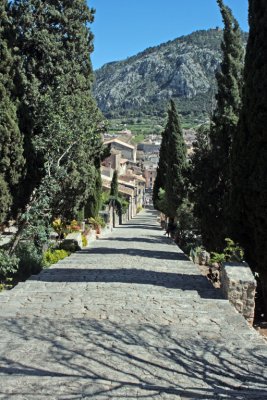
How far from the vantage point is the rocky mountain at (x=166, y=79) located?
15962cm

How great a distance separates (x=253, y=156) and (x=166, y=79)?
16601 centimetres

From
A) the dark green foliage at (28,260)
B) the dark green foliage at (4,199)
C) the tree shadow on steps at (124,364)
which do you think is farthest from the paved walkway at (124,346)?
the dark green foliage at (28,260)

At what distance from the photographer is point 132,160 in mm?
112812

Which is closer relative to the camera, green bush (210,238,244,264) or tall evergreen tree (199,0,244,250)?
green bush (210,238,244,264)

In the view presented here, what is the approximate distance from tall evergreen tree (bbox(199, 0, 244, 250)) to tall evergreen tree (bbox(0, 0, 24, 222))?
679cm

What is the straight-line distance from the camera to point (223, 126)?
52.5ft

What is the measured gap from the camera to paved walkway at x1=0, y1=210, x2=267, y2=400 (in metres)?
4.28

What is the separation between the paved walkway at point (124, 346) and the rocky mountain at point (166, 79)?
14866cm

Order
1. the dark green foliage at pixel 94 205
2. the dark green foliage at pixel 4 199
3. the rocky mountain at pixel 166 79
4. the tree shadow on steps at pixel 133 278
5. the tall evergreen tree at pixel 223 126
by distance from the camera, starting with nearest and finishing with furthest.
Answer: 1. the tree shadow on steps at pixel 133 278
2. the dark green foliage at pixel 4 199
3. the tall evergreen tree at pixel 223 126
4. the dark green foliage at pixel 94 205
5. the rocky mountain at pixel 166 79

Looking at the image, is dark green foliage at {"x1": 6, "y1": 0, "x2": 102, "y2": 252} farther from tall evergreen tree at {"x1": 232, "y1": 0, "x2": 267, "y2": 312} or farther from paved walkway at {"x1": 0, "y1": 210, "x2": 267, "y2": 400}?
tall evergreen tree at {"x1": 232, "y1": 0, "x2": 267, "y2": 312}

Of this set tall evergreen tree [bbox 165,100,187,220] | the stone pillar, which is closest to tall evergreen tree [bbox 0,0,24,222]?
the stone pillar

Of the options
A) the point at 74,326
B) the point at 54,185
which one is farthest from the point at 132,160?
the point at 74,326

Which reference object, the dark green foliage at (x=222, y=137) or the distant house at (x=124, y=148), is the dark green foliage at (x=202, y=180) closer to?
the dark green foliage at (x=222, y=137)

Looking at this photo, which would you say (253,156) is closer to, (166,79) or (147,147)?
(147,147)
